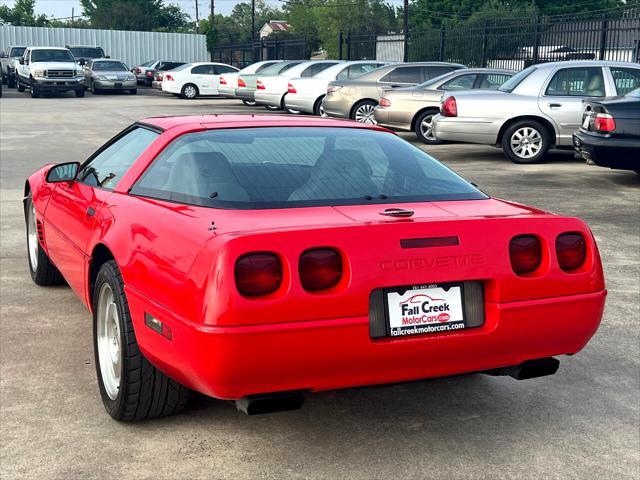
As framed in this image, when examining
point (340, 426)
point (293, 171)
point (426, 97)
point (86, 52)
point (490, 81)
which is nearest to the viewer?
point (340, 426)

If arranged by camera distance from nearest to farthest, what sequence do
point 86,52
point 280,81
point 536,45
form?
1. point 280,81
2. point 536,45
3. point 86,52

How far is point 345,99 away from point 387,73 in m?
1.02

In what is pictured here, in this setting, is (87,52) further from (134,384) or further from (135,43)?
(134,384)

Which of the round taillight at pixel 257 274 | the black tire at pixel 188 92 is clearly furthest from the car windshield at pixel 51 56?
the round taillight at pixel 257 274

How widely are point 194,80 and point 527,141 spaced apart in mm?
21920

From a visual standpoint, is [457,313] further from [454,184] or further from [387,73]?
[387,73]

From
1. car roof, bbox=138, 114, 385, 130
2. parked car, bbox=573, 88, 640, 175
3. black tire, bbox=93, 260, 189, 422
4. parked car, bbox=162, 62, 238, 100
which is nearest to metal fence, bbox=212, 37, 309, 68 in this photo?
parked car, bbox=162, 62, 238, 100

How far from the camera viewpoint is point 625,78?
13.4 m

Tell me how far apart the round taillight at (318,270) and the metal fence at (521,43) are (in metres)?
19.5

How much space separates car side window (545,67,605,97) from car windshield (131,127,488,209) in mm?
9863

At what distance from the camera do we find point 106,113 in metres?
24.6

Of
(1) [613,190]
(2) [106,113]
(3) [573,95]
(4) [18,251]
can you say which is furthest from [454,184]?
(2) [106,113]

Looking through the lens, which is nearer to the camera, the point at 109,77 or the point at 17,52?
the point at 109,77

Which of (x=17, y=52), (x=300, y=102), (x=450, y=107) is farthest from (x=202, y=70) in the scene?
(x=450, y=107)
